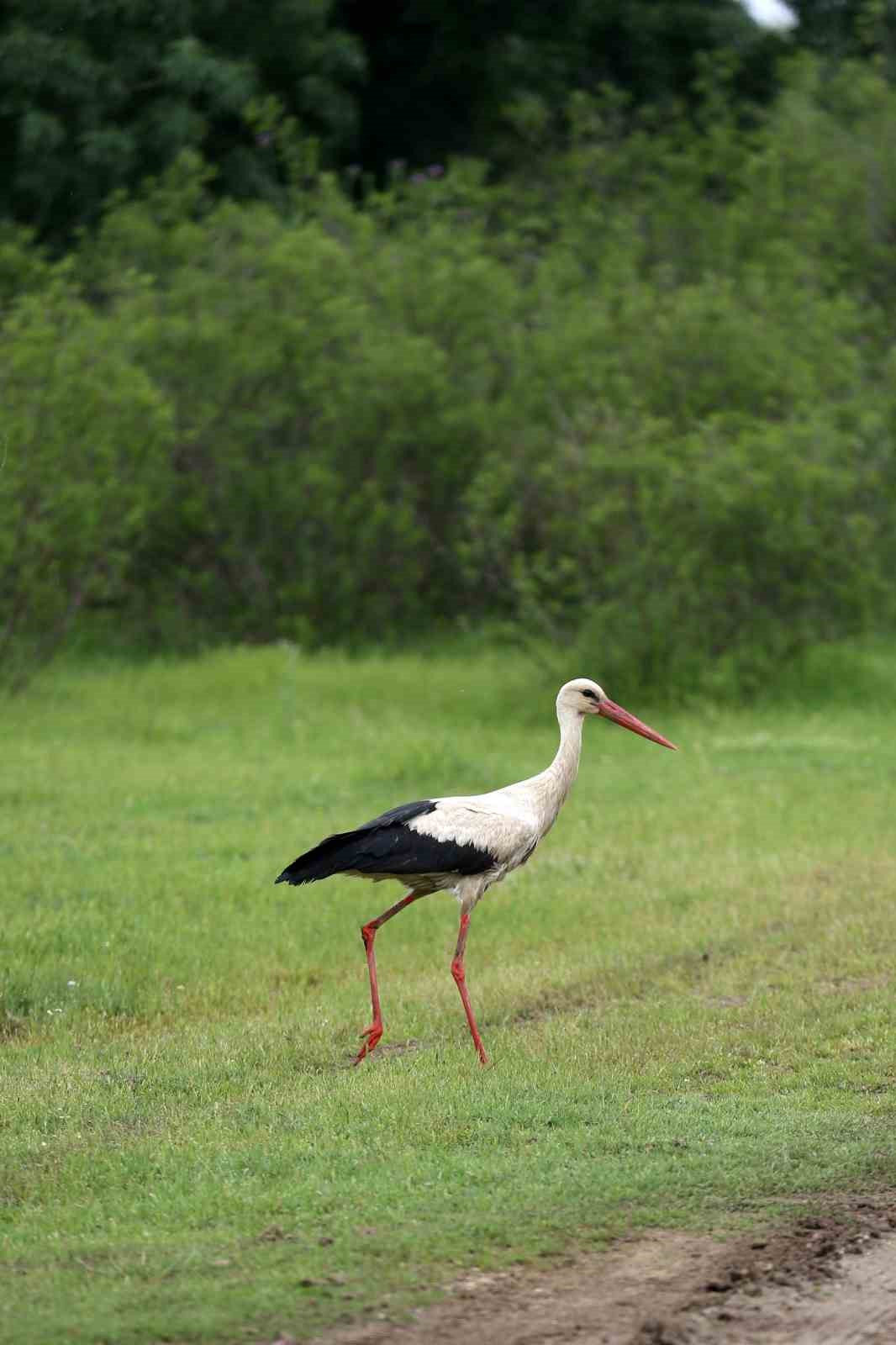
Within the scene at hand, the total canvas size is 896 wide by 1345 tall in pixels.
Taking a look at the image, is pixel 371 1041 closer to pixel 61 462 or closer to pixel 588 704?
pixel 588 704

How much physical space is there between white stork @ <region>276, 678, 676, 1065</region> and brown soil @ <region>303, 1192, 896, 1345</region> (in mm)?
2023

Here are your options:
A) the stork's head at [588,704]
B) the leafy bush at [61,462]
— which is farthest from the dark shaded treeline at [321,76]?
the stork's head at [588,704]

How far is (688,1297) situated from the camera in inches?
192

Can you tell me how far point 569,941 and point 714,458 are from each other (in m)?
8.35

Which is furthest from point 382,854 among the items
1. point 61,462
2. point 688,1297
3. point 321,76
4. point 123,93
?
point 321,76

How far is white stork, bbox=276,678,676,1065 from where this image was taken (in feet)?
24.2

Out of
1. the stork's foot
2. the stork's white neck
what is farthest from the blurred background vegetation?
the stork's foot

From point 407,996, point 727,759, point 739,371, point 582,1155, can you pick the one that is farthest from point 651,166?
point 582,1155

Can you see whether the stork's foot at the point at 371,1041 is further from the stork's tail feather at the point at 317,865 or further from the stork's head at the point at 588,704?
the stork's head at the point at 588,704

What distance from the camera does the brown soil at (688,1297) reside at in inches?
183

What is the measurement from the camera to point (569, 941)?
9.31 metres

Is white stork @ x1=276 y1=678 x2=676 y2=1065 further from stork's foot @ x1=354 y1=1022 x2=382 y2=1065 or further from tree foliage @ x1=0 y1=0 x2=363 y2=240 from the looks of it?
tree foliage @ x1=0 y1=0 x2=363 y2=240

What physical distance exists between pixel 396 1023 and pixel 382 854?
86 centimetres

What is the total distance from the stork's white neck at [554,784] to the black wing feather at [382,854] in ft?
1.62
